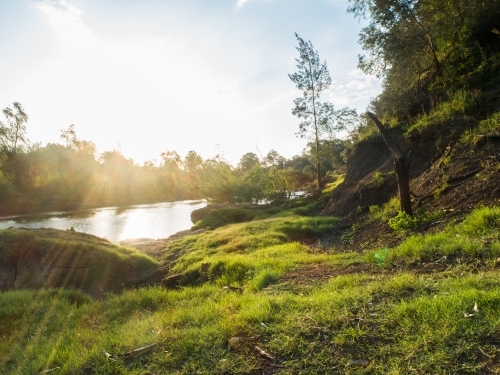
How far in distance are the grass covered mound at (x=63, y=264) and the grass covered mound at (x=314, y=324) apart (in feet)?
12.6

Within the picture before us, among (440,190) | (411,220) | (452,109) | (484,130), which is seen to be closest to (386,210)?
(440,190)

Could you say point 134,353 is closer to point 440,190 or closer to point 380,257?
point 380,257

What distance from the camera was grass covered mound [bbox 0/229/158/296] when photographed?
35.1 ft

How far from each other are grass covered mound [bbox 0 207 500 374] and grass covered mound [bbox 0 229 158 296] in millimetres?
3828

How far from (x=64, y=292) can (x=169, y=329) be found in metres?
5.64

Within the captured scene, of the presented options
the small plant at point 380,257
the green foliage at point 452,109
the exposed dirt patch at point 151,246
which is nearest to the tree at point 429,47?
the green foliage at point 452,109

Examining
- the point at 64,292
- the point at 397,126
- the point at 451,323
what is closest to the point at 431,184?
the point at 397,126

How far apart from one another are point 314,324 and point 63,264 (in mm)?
10155

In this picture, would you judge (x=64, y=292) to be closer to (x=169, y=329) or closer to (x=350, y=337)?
(x=169, y=329)

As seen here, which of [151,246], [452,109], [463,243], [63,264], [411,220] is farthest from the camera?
[151,246]

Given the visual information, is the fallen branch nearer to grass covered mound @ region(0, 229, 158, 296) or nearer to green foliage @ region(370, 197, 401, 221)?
grass covered mound @ region(0, 229, 158, 296)

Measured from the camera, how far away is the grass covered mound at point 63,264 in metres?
10.7

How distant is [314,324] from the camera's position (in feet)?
12.3

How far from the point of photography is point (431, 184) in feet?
33.6
